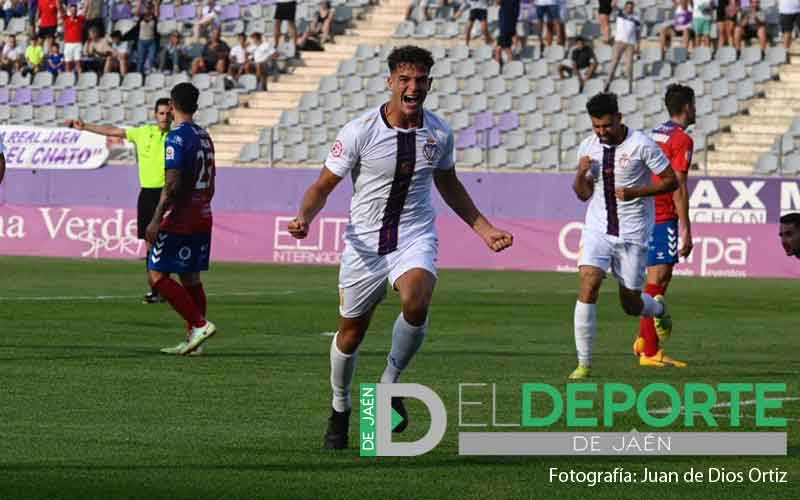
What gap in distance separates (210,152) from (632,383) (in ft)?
13.6

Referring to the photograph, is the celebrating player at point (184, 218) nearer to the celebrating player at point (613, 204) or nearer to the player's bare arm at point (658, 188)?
the celebrating player at point (613, 204)

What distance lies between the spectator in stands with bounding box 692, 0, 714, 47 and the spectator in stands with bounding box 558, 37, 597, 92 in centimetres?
211

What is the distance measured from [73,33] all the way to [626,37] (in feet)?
41.8

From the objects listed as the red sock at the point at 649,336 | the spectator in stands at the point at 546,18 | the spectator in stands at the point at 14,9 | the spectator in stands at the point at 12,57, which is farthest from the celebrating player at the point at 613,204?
the spectator in stands at the point at 14,9

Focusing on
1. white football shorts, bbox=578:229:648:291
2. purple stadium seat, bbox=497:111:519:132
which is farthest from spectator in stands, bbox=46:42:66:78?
white football shorts, bbox=578:229:648:291

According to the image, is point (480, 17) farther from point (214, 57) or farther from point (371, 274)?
point (371, 274)

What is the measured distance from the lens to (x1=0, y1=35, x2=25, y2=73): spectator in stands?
1695 inches

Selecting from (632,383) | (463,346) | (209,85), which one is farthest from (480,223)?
(209,85)

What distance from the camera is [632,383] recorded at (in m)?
13.7

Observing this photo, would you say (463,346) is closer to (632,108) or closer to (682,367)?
(682,367)

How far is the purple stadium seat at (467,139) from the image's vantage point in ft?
118

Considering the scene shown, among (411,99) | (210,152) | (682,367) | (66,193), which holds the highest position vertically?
(411,99)

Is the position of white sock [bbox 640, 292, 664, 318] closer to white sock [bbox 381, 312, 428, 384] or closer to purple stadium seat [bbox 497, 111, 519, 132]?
white sock [bbox 381, 312, 428, 384]

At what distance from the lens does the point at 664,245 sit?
53.8 ft
